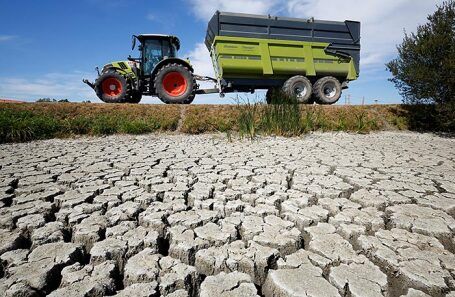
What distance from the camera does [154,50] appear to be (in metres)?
7.05

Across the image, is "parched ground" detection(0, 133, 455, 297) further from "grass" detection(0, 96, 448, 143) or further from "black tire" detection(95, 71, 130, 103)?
"black tire" detection(95, 71, 130, 103)

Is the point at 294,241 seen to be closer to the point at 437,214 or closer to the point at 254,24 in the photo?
the point at 437,214

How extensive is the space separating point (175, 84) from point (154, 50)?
111 cm

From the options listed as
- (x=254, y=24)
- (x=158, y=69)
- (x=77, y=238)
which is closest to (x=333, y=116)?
(x=254, y=24)

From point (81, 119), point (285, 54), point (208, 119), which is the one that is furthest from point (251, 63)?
point (81, 119)

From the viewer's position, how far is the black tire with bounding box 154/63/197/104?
6.54 metres

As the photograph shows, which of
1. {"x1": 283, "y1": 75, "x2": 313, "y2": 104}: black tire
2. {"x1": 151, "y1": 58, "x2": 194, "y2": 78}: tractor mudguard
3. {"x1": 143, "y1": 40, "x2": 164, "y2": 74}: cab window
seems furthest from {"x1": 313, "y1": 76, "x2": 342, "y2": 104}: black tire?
{"x1": 143, "y1": 40, "x2": 164, "y2": 74}: cab window

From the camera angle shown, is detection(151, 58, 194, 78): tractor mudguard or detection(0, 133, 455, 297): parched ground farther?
detection(151, 58, 194, 78): tractor mudguard

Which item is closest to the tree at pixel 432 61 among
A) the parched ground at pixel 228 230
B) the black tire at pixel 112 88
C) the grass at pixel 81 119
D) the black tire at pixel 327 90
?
the black tire at pixel 327 90

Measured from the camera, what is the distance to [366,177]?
7.66ft

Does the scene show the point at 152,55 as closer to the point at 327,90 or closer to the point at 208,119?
the point at 208,119

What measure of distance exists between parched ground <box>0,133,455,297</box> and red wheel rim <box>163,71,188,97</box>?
4.40 m

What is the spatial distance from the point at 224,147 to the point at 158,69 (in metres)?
3.81

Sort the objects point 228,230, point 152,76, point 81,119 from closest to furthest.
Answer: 1. point 228,230
2. point 81,119
3. point 152,76
